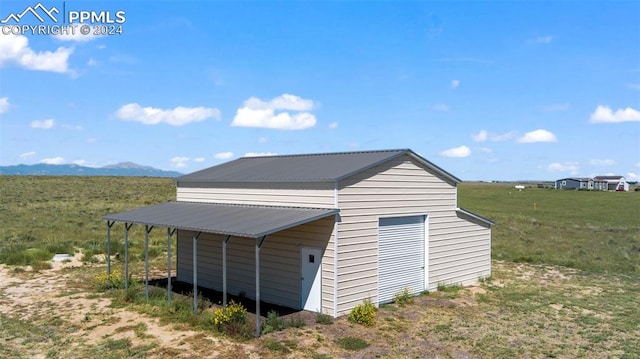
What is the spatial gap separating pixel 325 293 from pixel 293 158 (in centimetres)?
773

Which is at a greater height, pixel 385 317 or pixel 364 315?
pixel 364 315

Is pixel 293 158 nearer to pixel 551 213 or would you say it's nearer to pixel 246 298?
pixel 246 298

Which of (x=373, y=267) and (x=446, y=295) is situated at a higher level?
(x=373, y=267)

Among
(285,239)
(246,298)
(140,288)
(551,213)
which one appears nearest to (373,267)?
(285,239)

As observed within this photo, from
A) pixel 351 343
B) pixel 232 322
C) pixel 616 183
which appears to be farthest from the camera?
pixel 616 183

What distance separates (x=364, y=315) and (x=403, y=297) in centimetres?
311

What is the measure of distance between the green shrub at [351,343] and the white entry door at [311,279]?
2.12 metres

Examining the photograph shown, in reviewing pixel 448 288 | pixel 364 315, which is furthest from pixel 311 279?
pixel 448 288

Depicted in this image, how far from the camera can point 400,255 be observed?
16094 mm

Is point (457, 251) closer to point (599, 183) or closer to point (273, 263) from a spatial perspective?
point (273, 263)

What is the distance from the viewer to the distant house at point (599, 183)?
93.9 metres

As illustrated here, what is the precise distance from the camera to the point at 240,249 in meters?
16.3

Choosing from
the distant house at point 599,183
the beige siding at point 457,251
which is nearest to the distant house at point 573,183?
the distant house at point 599,183

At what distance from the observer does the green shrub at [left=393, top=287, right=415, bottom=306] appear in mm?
15586
